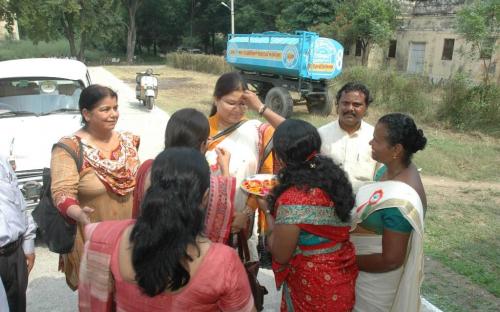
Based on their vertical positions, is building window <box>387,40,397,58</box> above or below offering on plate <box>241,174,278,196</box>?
above

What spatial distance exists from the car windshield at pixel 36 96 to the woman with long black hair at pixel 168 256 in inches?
148

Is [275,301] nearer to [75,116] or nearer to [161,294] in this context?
[161,294]

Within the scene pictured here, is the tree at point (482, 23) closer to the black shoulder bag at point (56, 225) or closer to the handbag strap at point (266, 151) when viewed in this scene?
the handbag strap at point (266, 151)

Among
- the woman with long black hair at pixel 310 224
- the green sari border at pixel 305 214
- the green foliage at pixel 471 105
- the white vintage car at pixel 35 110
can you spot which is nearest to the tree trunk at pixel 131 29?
the green foliage at pixel 471 105

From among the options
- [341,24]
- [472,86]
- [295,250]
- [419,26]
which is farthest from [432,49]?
[295,250]

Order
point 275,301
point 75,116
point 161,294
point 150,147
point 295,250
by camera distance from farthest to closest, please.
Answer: point 150,147
point 75,116
point 275,301
point 295,250
point 161,294

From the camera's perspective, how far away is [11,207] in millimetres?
2080

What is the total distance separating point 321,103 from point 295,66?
1521mm

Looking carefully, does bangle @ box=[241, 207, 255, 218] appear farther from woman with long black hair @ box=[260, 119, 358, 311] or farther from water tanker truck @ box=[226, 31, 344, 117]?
water tanker truck @ box=[226, 31, 344, 117]

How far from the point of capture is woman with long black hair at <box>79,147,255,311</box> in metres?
1.24

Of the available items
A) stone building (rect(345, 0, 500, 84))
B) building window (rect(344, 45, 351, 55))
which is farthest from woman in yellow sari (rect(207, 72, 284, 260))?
building window (rect(344, 45, 351, 55))

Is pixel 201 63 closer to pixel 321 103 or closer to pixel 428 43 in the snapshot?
pixel 428 43

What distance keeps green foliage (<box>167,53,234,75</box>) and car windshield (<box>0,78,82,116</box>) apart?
18498 mm

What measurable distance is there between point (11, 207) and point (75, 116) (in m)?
2.68
